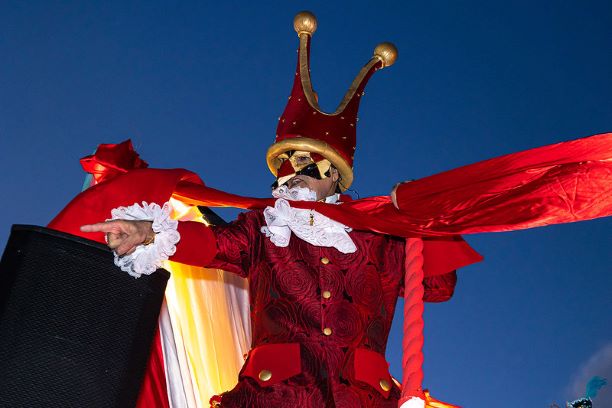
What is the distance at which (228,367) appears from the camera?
356cm

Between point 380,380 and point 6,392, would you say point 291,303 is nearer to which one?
point 380,380

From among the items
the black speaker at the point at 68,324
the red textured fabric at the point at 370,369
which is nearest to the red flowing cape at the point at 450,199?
the black speaker at the point at 68,324

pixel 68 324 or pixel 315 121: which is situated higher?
pixel 315 121

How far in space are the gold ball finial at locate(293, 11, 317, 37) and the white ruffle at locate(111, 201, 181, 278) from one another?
3.75 feet

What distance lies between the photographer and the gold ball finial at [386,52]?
11.9 feet

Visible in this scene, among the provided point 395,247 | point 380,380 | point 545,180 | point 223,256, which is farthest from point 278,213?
point 545,180

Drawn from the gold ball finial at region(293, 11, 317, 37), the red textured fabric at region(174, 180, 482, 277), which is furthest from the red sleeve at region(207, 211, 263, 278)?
the gold ball finial at region(293, 11, 317, 37)

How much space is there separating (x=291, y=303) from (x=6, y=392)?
0.98 m

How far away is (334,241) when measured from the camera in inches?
123

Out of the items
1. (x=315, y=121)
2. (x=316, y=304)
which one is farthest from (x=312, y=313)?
(x=315, y=121)

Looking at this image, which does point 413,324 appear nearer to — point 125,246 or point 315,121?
point 315,121

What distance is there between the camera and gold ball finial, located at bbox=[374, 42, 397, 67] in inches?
143

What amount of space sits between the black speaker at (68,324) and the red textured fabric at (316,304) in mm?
386

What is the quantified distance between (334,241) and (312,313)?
0.30 m
